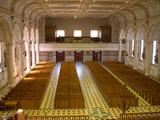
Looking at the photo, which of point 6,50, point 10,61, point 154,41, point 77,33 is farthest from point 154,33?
point 77,33

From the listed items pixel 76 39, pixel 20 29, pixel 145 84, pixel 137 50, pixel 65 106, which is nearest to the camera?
pixel 65 106

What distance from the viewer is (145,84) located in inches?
613

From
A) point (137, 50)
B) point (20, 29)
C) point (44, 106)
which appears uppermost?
point (20, 29)

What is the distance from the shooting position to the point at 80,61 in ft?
105

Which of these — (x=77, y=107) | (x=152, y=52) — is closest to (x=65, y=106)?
(x=77, y=107)

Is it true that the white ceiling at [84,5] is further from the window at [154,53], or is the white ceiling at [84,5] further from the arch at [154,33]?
the window at [154,53]

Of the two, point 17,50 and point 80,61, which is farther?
point 80,61

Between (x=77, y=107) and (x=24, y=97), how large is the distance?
293cm

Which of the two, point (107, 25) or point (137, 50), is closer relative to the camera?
point (137, 50)

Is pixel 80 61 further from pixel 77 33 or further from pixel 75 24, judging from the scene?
pixel 75 24

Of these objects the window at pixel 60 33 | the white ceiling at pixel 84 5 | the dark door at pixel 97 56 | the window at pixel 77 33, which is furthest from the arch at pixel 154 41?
the window at pixel 60 33

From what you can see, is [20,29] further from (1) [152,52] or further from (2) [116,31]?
(2) [116,31]

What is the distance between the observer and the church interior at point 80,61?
38.7ft

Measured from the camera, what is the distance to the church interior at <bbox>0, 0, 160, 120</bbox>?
1178cm
